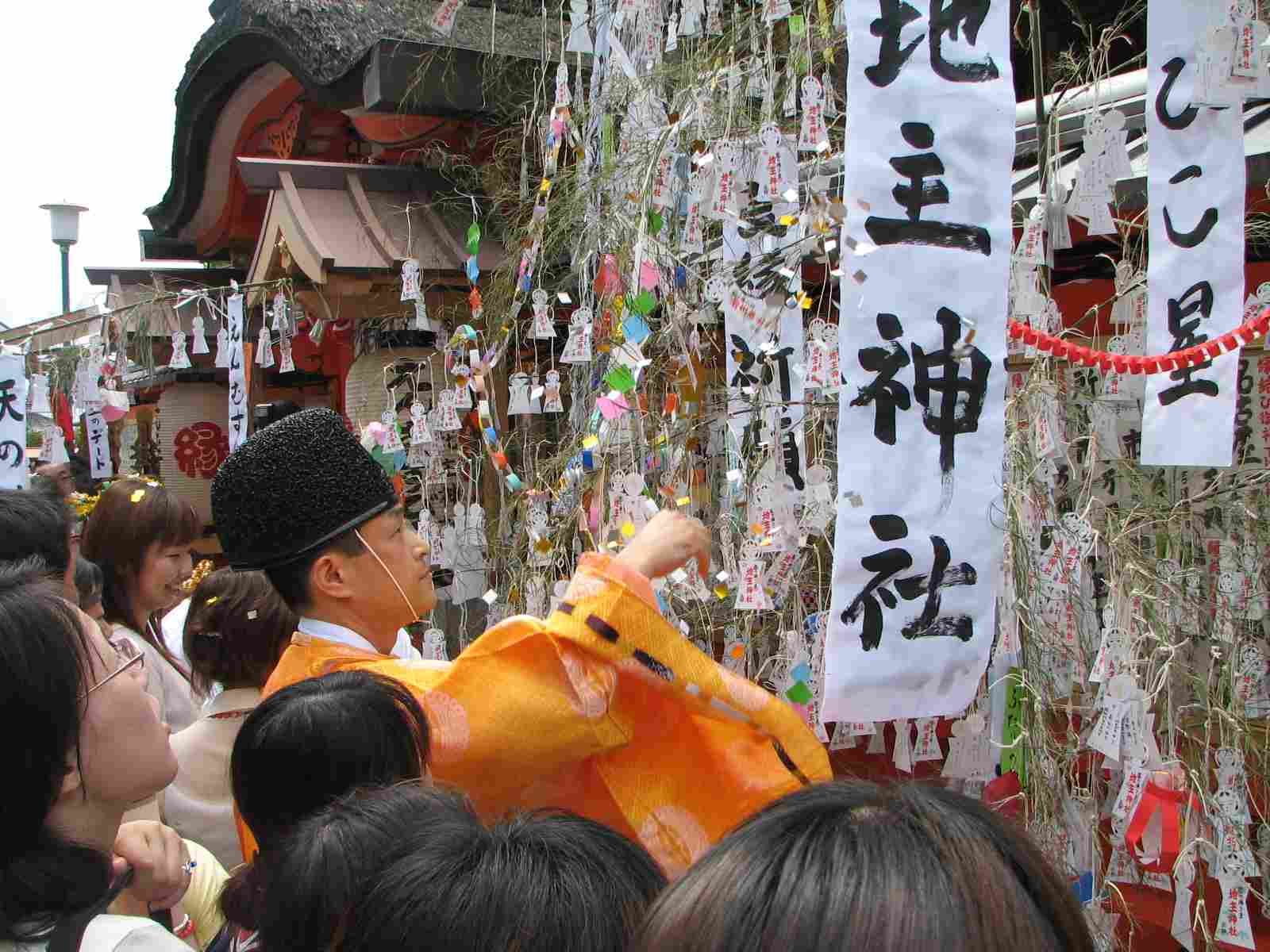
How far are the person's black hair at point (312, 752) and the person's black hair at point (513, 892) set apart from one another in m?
0.42

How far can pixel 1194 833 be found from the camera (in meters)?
2.74

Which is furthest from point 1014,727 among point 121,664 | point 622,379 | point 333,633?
point 121,664

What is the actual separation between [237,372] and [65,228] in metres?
5.56

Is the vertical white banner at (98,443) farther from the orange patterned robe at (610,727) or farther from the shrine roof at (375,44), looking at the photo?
the orange patterned robe at (610,727)

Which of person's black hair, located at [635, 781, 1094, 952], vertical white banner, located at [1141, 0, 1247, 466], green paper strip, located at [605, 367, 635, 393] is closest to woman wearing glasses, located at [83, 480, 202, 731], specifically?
green paper strip, located at [605, 367, 635, 393]

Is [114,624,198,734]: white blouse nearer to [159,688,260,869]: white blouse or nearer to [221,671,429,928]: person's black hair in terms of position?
[159,688,260,869]: white blouse

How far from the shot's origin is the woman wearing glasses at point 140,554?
11.2 feet

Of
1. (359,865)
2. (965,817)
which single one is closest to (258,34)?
(359,865)

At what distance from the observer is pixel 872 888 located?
0.68 metres

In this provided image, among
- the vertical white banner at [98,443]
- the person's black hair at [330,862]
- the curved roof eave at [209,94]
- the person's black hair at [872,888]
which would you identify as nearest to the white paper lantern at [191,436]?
the vertical white banner at [98,443]

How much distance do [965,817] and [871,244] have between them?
1.51 meters

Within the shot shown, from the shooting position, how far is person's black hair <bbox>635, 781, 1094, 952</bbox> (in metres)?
0.67

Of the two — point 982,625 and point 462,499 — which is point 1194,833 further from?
point 462,499

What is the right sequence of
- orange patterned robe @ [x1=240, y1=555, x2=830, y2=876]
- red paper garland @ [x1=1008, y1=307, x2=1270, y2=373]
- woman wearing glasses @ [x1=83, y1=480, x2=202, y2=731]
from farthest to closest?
woman wearing glasses @ [x1=83, y1=480, x2=202, y2=731], red paper garland @ [x1=1008, y1=307, x2=1270, y2=373], orange patterned robe @ [x1=240, y1=555, x2=830, y2=876]
